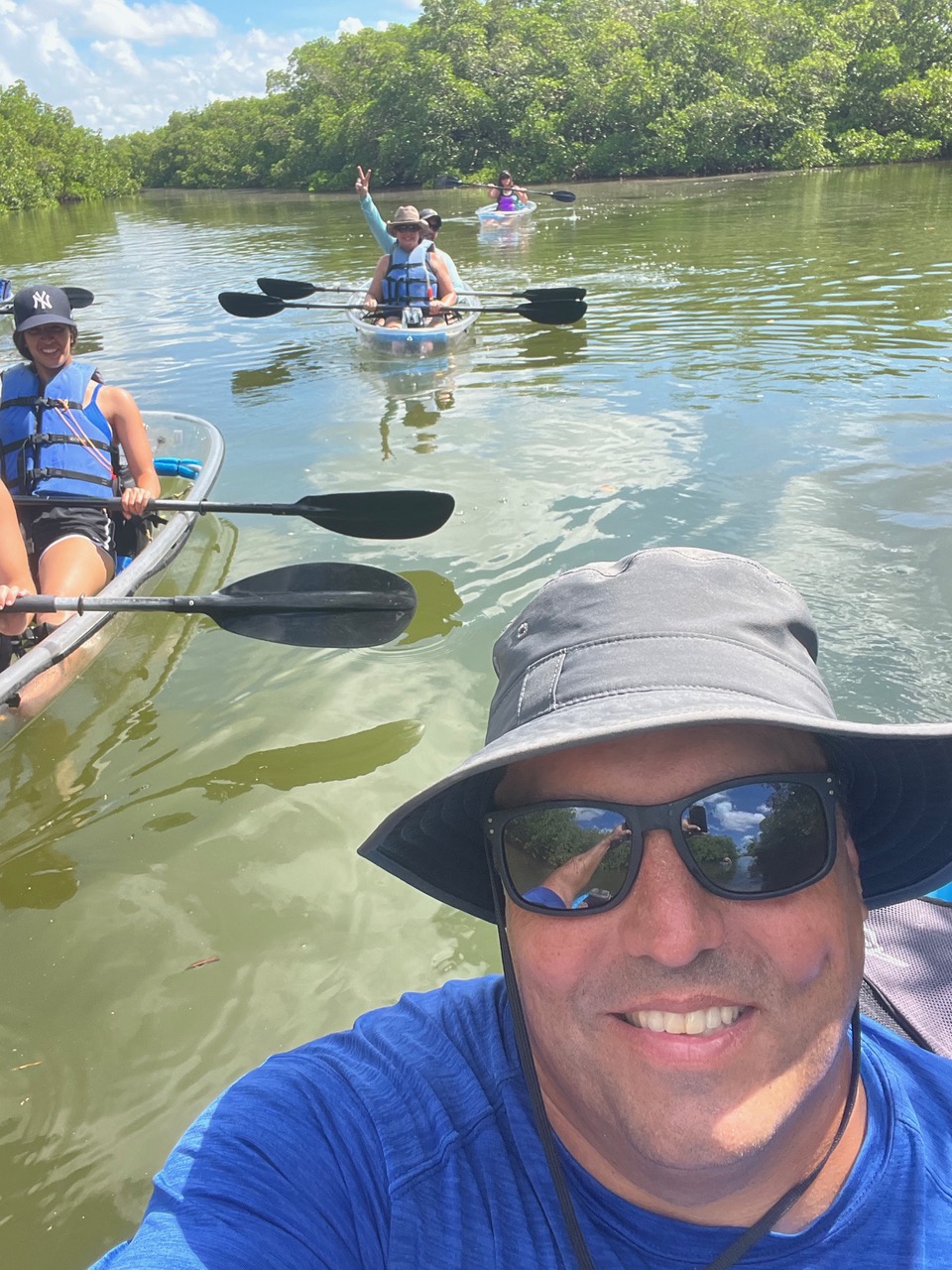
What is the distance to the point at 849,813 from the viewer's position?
1.43 meters

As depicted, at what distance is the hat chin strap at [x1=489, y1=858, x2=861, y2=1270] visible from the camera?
1112mm

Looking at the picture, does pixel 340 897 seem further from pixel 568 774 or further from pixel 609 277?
pixel 609 277

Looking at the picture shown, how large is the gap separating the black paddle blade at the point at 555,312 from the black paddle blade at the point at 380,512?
676 centimetres

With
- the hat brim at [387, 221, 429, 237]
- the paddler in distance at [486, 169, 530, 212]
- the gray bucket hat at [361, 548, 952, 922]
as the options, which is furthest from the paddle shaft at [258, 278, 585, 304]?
the paddler in distance at [486, 169, 530, 212]

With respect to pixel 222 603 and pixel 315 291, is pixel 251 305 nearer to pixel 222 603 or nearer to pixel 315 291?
pixel 315 291

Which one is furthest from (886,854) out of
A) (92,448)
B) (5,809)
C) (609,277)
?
(609,277)

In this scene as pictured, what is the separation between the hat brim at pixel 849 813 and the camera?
114cm

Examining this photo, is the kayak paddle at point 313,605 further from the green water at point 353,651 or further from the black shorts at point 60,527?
the black shorts at point 60,527

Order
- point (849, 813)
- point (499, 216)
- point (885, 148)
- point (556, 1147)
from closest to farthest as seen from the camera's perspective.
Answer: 1. point (556, 1147)
2. point (849, 813)
3. point (499, 216)
4. point (885, 148)

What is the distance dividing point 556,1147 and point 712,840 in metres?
0.45

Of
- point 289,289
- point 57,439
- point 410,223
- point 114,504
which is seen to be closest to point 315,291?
point 289,289

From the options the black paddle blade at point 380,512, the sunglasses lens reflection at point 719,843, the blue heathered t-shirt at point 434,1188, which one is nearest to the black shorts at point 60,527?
the black paddle blade at point 380,512

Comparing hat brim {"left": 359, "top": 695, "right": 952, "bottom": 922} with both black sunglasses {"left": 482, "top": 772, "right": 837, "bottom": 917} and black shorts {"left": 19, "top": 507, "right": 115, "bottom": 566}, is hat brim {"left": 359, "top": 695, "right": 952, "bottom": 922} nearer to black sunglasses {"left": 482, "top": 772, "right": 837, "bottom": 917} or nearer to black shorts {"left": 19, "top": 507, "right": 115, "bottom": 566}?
black sunglasses {"left": 482, "top": 772, "right": 837, "bottom": 917}

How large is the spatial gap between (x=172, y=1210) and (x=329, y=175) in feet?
203
